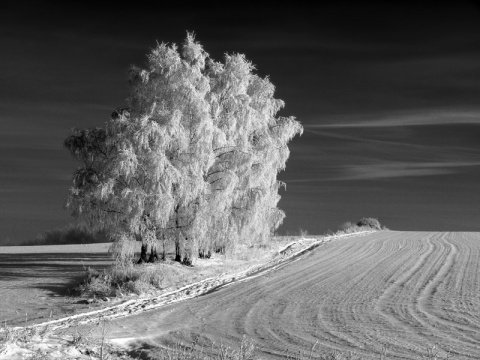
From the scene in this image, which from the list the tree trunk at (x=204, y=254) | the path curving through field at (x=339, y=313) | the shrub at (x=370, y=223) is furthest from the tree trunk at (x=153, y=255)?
the shrub at (x=370, y=223)

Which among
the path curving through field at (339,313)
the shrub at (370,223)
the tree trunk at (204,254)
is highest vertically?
the shrub at (370,223)

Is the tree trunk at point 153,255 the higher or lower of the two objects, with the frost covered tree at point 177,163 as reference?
lower

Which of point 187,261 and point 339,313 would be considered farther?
point 187,261

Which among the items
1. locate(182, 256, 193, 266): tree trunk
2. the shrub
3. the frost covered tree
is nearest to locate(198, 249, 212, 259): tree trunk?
the frost covered tree

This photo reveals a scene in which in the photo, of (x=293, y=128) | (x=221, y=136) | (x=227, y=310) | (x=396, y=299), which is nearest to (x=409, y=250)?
(x=293, y=128)

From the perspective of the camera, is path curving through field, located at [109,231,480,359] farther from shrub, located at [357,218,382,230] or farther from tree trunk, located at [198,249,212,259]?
shrub, located at [357,218,382,230]

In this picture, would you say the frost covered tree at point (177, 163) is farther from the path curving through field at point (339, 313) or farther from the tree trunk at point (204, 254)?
the path curving through field at point (339, 313)

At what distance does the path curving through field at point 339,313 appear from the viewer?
450 inches

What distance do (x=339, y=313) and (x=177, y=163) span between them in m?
10.8

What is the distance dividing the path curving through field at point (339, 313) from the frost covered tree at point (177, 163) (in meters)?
3.60

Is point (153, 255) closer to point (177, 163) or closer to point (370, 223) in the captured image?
point (177, 163)

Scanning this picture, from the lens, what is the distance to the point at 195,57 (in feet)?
81.7

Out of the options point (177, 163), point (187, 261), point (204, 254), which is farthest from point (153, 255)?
point (177, 163)

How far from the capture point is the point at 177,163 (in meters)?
23.2
